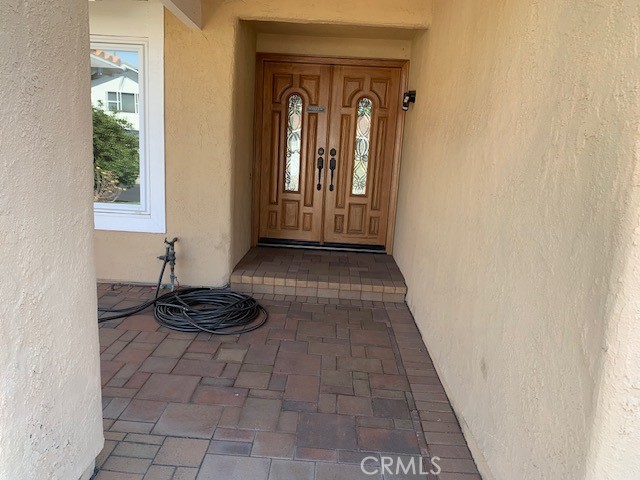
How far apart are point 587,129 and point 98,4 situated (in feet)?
12.8

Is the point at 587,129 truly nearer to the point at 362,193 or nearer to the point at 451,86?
the point at 451,86

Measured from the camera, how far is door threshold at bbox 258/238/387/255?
17.4 ft

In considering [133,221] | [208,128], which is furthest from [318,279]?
[133,221]

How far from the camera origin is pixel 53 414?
1513mm

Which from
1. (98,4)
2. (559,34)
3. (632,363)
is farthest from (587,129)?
(98,4)

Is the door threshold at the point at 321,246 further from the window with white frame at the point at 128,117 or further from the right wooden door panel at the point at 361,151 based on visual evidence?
the window with white frame at the point at 128,117

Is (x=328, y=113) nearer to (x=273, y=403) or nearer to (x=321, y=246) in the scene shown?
(x=321, y=246)

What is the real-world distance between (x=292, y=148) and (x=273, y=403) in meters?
3.36

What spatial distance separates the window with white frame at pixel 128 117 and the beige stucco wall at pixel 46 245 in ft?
7.79

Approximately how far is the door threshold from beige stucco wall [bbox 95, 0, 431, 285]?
1049 millimetres

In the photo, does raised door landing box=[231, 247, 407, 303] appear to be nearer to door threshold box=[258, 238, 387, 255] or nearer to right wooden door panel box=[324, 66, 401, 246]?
door threshold box=[258, 238, 387, 255]

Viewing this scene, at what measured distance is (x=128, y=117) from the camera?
3.96m

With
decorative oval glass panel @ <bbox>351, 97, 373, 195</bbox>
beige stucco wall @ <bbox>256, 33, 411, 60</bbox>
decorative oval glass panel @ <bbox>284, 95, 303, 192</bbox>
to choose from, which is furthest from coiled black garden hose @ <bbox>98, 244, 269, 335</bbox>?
beige stucco wall @ <bbox>256, 33, 411, 60</bbox>

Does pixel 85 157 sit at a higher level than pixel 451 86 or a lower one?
lower
